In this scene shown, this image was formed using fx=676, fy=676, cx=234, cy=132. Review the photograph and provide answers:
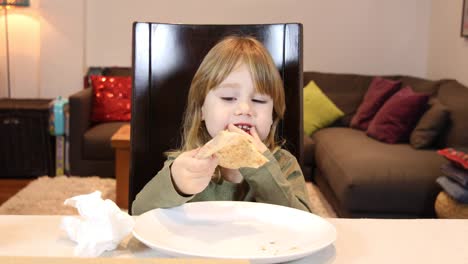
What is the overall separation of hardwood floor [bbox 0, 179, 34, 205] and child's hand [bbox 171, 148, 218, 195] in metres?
3.26

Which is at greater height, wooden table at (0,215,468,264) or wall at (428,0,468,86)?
wall at (428,0,468,86)

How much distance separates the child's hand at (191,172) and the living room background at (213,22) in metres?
4.18

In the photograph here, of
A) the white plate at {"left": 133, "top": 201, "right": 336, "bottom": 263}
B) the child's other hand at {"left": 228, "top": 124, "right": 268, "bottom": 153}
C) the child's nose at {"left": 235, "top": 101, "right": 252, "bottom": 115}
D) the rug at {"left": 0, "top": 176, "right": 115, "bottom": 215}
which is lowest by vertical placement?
the rug at {"left": 0, "top": 176, "right": 115, "bottom": 215}

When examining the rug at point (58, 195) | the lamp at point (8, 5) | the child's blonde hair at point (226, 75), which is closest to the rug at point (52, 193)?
the rug at point (58, 195)

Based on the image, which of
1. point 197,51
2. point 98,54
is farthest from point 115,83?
point 197,51

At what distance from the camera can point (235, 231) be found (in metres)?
1.10

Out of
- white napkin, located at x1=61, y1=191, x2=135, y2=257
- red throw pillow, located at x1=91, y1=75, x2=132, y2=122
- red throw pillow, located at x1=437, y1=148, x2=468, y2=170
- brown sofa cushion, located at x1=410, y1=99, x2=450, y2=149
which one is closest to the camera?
white napkin, located at x1=61, y1=191, x2=135, y2=257

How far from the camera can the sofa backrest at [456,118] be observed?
11.9ft

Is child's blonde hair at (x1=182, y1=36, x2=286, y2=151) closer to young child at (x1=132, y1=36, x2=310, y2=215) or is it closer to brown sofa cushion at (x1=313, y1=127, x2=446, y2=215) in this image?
young child at (x1=132, y1=36, x2=310, y2=215)

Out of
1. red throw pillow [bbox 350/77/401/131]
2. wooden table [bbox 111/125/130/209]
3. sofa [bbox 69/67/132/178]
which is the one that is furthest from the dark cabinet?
red throw pillow [bbox 350/77/401/131]

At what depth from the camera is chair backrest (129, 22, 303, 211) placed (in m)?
1.64

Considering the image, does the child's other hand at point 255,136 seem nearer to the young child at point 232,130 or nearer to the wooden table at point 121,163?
the young child at point 232,130

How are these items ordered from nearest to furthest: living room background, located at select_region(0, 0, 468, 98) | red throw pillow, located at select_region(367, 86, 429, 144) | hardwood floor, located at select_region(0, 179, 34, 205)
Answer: red throw pillow, located at select_region(367, 86, 429, 144), hardwood floor, located at select_region(0, 179, 34, 205), living room background, located at select_region(0, 0, 468, 98)

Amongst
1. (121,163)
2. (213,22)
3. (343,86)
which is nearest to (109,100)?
(213,22)
